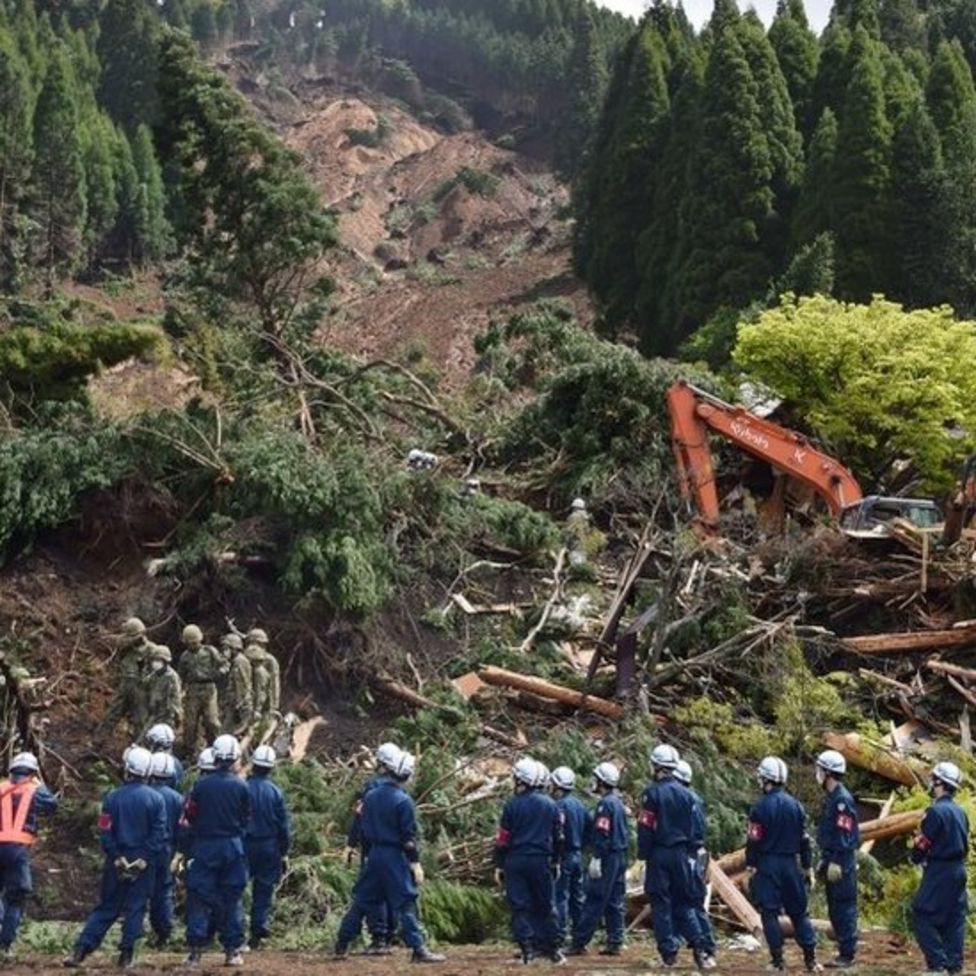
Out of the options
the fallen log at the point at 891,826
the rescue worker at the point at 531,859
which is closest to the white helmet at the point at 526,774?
the rescue worker at the point at 531,859

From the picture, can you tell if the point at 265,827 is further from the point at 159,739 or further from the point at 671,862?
the point at 671,862

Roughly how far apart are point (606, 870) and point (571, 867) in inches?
16.5

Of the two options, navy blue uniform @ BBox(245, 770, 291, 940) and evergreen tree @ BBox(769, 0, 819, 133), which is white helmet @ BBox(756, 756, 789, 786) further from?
evergreen tree @ BBox(769, 0, 819, 133)

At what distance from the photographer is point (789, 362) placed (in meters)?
25.7

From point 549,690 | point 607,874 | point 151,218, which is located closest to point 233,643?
point 549,690

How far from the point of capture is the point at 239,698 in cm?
1489

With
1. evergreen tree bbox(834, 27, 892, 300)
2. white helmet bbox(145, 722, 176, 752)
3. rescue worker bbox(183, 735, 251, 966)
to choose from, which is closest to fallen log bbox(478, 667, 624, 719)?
white helmet bbox(145, 722, 176, 752)

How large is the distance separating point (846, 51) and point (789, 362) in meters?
20.6

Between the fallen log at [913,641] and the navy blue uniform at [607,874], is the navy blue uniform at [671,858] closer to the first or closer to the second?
the navy blue uniform at [607,874]

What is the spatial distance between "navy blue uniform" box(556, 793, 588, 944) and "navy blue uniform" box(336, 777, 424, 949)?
108 centimetres

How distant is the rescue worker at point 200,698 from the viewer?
14.7 metres

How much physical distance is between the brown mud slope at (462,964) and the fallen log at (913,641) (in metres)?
6.15

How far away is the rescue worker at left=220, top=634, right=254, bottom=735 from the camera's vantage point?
14.9 metres

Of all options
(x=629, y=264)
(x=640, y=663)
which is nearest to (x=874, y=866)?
(x=640, y=663)
